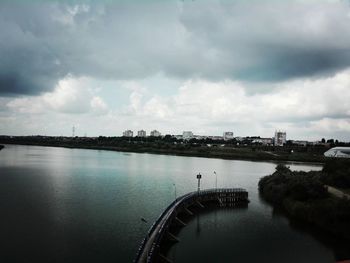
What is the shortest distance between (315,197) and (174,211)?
25.7m

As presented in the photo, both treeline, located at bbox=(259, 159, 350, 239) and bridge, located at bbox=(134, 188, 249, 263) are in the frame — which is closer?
bridge, located at bbox=(134, 188, 249, 263)

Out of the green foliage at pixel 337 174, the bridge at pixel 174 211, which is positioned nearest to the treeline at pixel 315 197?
the green foliage at pixel 337 174

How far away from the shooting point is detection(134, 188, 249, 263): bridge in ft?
123

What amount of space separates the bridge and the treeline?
296 inches

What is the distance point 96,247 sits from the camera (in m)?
41.8

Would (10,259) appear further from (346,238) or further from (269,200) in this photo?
(269,200)

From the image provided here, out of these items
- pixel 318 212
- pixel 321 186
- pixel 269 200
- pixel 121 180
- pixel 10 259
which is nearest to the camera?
pixel 10 259

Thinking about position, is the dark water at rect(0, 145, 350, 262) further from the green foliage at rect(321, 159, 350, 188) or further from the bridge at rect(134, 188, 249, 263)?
the green foliage at rect(321, 159, 350, 188)

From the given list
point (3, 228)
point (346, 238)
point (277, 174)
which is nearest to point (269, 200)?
point (277, 174)

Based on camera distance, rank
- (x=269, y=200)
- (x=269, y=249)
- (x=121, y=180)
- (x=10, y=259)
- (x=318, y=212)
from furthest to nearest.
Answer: (x=121, y=180)
(x=269, y=200)
(x=318, y=212)
(x=269, y=249)
(x=10, y=259)

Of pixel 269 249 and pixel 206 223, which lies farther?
pixel 206 223

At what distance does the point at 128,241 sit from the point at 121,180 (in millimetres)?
57058

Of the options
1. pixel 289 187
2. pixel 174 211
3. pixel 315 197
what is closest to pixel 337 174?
pixel 289 187

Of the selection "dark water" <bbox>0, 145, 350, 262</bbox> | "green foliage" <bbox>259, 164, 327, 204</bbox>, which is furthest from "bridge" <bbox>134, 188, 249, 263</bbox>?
"green foliage" <bbox>259, 164, 327, 204</bbox>
